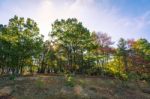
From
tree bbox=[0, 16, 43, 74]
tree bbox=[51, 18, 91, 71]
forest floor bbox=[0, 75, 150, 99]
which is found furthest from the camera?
tree bbox=[51, 18, 91, 71]

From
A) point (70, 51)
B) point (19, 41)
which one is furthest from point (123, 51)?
point (19, 41)

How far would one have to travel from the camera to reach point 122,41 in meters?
73.7

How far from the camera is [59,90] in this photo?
132ft

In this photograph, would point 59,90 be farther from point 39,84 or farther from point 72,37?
point 72,37

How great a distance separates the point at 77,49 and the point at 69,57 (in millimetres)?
3799

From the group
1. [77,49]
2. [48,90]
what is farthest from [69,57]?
[48,90]

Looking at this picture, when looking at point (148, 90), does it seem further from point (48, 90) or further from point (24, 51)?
point (24, 51)

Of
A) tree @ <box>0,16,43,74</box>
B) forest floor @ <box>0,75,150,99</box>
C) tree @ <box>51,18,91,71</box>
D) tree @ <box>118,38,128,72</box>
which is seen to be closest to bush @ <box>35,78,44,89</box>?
forest floor @ <box>0,75,150,99</box>

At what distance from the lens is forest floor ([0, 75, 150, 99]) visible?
3731 centimetres

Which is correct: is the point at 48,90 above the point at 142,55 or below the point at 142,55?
below

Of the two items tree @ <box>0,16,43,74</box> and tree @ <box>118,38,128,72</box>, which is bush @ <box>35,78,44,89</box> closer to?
tree @ <box>0,16,43,74</box>

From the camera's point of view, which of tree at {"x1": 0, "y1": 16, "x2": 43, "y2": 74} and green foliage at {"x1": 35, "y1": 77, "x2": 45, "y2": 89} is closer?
green foliage at {"x1": 35, "y1": 77, "x2": 45, "y2": 89}

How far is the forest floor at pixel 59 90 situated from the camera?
37312 mm

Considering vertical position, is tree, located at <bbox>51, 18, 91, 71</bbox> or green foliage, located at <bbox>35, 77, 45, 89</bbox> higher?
tree, located at <bbox>51, 18, 91, 71</bbox>
